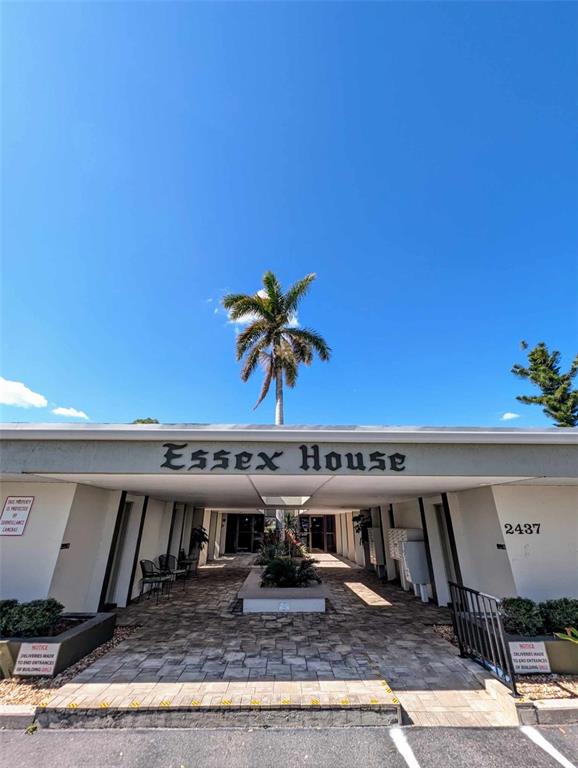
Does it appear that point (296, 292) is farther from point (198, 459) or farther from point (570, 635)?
point (570, 635)

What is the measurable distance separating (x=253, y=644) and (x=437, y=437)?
192 inches

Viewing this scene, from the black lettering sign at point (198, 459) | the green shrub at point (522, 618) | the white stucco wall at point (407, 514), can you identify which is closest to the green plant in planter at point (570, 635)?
the green shrub at point (522, 618)

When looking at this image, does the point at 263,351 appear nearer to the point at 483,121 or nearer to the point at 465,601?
the point at 483,121

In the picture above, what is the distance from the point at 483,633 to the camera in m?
4.79

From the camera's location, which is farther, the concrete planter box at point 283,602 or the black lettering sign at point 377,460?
the concrete planter box at point 283,602

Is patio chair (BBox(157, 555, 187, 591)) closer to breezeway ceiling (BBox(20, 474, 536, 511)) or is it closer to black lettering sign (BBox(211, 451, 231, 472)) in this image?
breezeway ceiling (BBox(20, 474, 536, 511))

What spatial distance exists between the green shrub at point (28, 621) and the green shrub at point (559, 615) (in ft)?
→ 24.8

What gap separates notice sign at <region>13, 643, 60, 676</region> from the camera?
175 inches

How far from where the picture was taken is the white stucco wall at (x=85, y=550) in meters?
6.17

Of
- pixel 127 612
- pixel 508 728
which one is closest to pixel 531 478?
pixel 508 728

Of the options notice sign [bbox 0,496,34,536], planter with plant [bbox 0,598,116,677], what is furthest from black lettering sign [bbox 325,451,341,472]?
notice sign [bbox 0,496,34,536]

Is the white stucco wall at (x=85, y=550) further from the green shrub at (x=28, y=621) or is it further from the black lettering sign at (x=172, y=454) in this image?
the black lettering sign at (x=172, y=454)

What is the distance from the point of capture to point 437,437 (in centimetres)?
470

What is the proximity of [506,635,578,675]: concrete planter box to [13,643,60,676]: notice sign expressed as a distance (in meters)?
6.38
